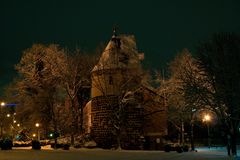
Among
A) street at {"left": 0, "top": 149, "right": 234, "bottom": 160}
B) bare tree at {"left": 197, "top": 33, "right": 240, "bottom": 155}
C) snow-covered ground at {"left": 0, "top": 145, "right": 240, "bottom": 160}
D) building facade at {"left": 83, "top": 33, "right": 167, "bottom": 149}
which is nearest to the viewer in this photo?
street at {"left": 0, "top": 149, "right": 234, "bottom": 160}

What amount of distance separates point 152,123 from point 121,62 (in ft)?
33.8

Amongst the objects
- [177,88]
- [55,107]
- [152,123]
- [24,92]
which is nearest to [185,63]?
[177,88]

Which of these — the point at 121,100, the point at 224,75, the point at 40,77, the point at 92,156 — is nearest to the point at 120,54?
the point at 121,100

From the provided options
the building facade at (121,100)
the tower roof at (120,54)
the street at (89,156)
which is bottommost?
the street at (89,156)

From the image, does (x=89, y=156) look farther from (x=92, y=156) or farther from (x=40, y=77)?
(x=40, y=77)

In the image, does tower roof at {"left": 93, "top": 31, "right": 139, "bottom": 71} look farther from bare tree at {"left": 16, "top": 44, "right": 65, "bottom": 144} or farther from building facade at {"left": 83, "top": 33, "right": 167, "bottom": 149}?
bare tree at {"left": 16, "top": 44, "right": 65, "bottom": 144}

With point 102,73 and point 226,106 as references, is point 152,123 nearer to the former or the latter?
point 102,73

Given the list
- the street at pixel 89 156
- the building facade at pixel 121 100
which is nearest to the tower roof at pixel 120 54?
the building facade at pixel 121 100

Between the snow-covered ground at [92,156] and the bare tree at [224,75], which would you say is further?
the bare tree at [224,75]

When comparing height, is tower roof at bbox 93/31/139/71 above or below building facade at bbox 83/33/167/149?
above

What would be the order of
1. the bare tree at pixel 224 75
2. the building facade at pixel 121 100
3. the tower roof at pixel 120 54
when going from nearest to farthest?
1. the bare tree at pixel 224 75
2. the building facade at pixel 121 100
3. the tower roof at pixel 120 54

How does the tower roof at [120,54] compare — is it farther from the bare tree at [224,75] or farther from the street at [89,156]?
the street at [89,156]

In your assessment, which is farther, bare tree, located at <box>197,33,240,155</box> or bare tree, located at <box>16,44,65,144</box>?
bare tree, located at <box>16,44,65,144</box>

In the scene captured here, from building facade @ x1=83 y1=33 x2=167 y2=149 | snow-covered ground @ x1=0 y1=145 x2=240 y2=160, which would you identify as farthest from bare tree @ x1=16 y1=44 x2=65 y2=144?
snow-covered ground @ x1=0 y1=145 x2=240 y2=160
